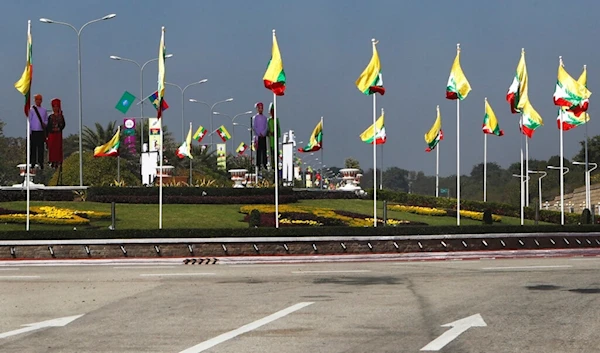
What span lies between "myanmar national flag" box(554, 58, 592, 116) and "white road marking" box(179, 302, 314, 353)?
2884 centimetres

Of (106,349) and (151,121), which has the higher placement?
(151,121)

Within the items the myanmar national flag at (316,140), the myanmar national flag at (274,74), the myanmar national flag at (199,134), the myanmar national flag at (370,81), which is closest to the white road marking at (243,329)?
the myanmar national flag at (274,74)

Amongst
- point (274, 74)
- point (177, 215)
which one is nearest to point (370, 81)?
point (274, 74)

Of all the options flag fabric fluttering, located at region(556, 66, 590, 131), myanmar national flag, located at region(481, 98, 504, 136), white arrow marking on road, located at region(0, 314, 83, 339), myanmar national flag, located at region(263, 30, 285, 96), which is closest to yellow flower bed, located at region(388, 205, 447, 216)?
myanmar national flag, located at region(481, 98, 504, 136)

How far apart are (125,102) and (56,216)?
1752cm

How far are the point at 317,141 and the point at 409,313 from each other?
4453cm

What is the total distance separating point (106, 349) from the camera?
1120cm

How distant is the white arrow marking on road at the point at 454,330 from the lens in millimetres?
11133

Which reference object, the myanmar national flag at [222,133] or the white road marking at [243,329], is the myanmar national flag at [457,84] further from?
the myanmar national flag at [222,133]

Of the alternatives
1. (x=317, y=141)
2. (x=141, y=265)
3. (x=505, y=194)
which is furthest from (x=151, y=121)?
(x=505, y=194)

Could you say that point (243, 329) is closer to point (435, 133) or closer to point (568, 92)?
point (568, 92)

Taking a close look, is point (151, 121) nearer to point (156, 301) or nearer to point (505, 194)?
point (156, 301)

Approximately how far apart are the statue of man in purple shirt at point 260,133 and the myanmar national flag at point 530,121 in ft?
43.5

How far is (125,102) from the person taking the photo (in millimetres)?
56469
